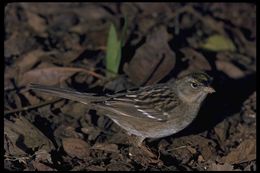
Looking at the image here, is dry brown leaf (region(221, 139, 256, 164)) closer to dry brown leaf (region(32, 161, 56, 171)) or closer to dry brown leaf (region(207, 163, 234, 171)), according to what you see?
dry brown leaf (region(207, 163, 234, 171))

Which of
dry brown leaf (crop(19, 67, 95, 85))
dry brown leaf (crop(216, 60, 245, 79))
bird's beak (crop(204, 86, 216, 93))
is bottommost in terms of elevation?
bird's beak (crop(204, 86, 216, 93))

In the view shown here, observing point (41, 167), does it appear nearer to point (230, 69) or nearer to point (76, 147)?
point (76, 147)

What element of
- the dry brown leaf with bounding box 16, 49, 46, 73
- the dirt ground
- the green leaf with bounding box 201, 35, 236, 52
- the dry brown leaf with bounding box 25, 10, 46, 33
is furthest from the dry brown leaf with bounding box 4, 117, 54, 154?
the green leaf with bounding box 201, 35, 236, 52

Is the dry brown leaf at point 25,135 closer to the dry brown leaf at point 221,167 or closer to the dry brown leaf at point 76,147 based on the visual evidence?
the dry brown leaf at point 76,147

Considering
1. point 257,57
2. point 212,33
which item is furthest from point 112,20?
point 257,57

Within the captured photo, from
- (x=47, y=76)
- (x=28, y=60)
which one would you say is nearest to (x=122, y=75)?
(x=47, y=76)

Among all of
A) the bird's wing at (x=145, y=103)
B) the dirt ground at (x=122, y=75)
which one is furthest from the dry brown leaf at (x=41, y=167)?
the bird's wing at (x=145, y=103)
